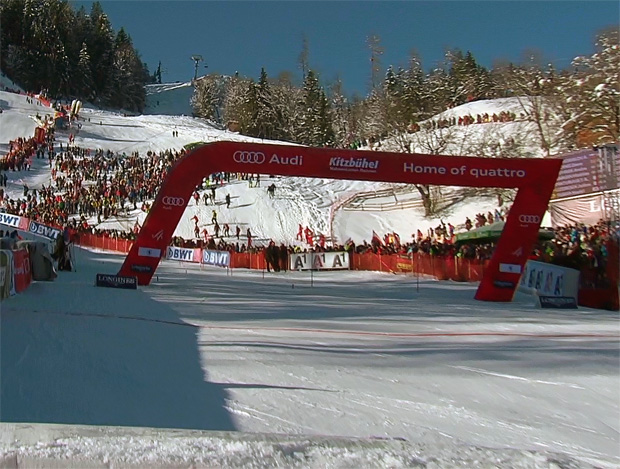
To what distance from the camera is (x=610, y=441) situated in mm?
4535

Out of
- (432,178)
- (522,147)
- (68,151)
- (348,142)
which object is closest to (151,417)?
(432,178)

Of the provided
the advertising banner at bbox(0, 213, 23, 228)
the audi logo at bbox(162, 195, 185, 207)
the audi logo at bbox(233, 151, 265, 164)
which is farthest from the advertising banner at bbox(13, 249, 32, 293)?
the advertising banner at bbox(0, 213, 23, 228)

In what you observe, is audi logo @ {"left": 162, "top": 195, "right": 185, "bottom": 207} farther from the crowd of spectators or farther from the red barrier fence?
the red barrier fence

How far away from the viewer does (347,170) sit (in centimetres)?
1295

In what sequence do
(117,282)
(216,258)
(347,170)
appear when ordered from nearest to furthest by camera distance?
(117,282) < (347,170) < (216,258)

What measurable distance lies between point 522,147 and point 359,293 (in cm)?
3117

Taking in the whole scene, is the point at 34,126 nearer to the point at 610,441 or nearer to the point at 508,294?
the point at 508,294

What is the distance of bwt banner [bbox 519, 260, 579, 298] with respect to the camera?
45.5 ft

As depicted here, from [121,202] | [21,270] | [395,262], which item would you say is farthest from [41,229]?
[21,270]

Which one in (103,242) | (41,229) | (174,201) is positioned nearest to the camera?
(174,201)

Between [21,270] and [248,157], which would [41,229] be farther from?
[248,157]

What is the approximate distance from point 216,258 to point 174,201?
13.0 metres

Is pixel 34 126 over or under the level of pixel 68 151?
over

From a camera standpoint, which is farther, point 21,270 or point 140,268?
point 140,268
